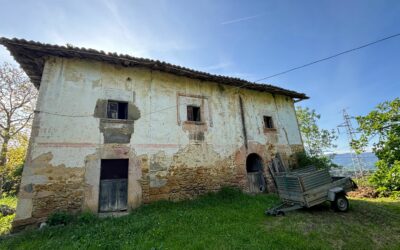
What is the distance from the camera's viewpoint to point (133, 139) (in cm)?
743

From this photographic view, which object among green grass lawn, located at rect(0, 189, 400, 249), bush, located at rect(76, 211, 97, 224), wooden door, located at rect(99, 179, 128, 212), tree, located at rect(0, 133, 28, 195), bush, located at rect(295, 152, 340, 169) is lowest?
green grass lawn, located at rect(0, 189, 400, 249)

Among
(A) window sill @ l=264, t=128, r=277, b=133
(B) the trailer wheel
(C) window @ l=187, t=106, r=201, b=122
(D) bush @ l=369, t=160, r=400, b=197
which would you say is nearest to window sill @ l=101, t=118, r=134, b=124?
(C) window @ l=187, t=106, r=201, b=122

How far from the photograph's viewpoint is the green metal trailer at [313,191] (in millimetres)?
5957

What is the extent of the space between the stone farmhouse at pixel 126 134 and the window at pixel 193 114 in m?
0.05

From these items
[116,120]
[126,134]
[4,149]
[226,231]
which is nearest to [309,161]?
[226,231]

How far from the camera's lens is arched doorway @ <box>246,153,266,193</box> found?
9789mm

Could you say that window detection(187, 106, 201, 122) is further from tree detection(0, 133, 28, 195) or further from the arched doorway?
tree detection(0, 133, 28, 195)

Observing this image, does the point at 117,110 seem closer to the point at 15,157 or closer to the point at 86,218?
the point at 86,218

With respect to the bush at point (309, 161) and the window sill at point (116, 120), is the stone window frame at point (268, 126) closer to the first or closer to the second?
the bush at point (309, 161)

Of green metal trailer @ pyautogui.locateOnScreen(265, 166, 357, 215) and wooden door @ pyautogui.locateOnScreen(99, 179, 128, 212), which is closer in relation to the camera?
green metal trailer @ pyautogui.locateOnScreen(265, 166, 357, 215)

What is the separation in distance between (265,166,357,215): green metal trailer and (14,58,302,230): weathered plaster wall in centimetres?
317

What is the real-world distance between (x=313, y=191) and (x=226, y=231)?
11.1 feet

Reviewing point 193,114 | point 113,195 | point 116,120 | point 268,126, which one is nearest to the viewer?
point 113,195

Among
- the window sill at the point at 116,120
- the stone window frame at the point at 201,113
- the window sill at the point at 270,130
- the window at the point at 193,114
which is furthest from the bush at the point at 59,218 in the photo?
the window sill at the point at 270,130
